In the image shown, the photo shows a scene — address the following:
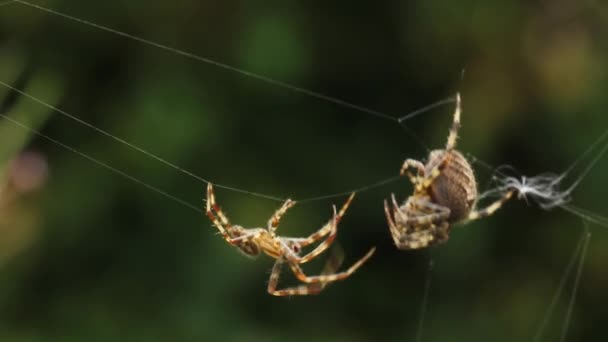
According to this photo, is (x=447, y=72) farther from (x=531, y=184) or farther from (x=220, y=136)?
(x=220, y=136)

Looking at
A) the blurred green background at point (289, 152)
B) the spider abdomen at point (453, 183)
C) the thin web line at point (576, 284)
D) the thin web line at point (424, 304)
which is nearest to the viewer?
the spider abdomen at point (453, 183)

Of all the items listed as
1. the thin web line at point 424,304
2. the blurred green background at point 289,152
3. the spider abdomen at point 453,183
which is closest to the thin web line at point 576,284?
the blurred green background at point 289,152

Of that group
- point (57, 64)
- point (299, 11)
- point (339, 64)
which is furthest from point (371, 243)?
point (57, 64)

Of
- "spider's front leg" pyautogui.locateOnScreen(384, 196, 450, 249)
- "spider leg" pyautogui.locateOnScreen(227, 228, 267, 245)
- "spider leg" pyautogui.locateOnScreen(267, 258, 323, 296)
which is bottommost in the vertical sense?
"spider leg" pyautogui.locateOnScreen(267, 258, 323, 296)

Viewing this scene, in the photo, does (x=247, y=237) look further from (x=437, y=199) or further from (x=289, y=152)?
(x=289, y=152)

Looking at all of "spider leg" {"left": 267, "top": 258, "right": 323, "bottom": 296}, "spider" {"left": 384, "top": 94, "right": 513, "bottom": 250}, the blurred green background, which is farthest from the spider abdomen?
the blurred green background

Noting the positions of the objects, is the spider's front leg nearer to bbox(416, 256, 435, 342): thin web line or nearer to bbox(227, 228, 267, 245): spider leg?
bbox(227, 228, 267, 245): spider leg

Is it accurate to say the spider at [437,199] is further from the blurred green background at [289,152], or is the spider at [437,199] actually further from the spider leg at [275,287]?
the blurred green background at [289,152]
